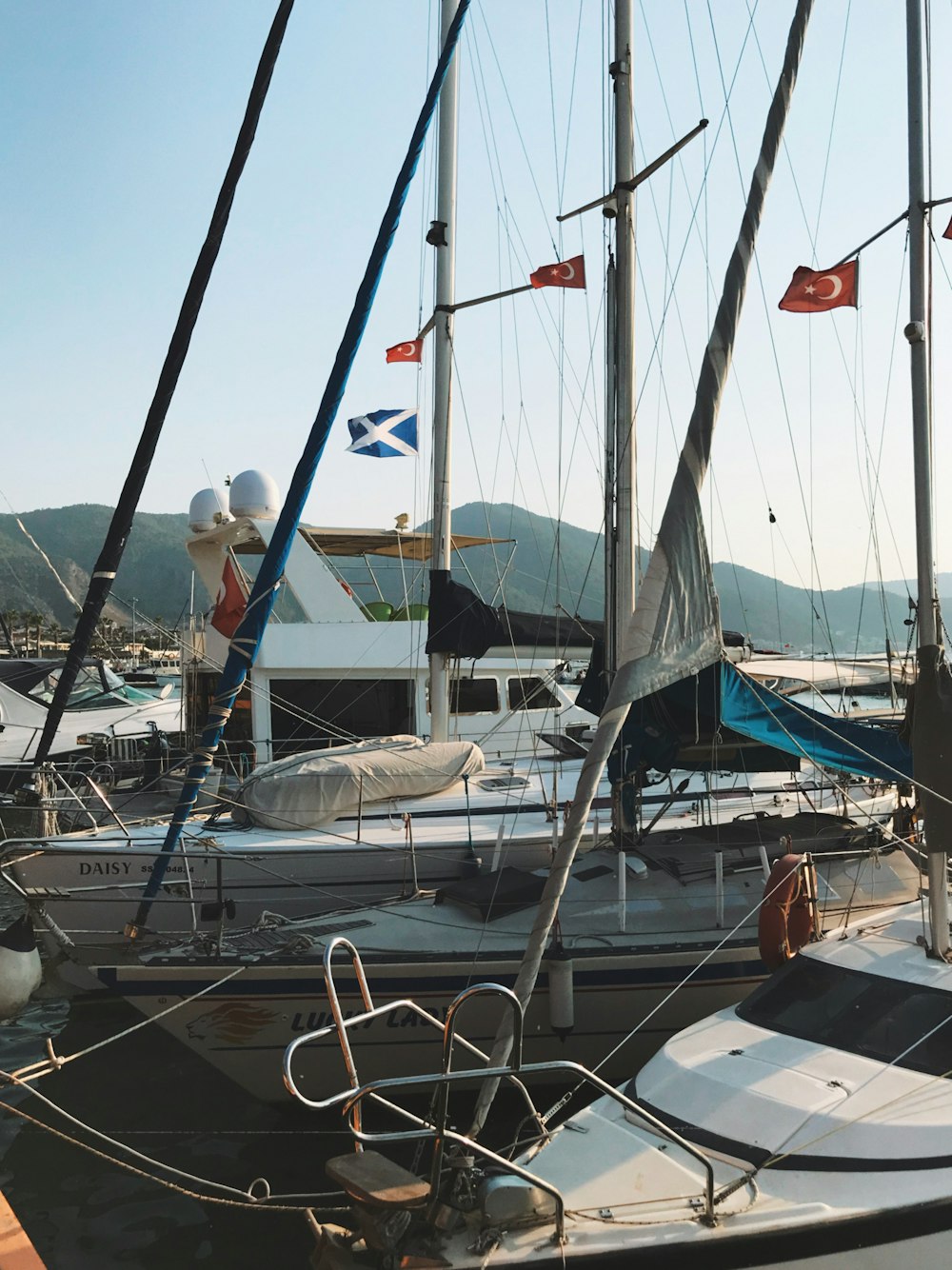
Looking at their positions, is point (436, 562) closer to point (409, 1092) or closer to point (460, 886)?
point (460, 886)

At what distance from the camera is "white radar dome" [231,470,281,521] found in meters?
16.7

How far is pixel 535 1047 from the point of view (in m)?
7.37

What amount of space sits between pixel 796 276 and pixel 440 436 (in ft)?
16.1

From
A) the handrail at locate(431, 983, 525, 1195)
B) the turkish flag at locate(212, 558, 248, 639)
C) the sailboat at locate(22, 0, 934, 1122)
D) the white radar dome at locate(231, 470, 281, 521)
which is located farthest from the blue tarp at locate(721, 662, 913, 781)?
the white radar dome at locate(231, 470, 281, 521)

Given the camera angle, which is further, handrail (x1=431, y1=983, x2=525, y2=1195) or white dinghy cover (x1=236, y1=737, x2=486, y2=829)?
white dinghy cover (x1=236, y1=737, x2=486, y2=829)

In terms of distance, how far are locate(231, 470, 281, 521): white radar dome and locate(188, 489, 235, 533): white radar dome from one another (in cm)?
139

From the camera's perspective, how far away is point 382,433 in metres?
14.4

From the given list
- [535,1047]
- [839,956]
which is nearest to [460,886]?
[535,1047]

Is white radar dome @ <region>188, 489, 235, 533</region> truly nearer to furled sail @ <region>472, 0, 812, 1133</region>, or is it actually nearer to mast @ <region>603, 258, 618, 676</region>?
mast @ <region>603, 258, 618, 676</region>

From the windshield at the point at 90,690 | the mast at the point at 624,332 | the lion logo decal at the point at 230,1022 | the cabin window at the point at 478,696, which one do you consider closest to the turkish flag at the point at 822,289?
the mast at the point at 624,332

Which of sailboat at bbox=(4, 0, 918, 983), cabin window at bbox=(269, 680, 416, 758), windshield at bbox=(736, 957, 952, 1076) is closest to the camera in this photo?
windshield at bbox=(736, 957, 952, 1076)

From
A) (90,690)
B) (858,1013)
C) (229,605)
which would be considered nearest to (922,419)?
(858,1013)

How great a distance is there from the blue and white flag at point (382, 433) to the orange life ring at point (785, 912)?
9.19 metres

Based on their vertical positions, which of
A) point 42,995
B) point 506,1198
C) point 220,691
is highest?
point 220,691
